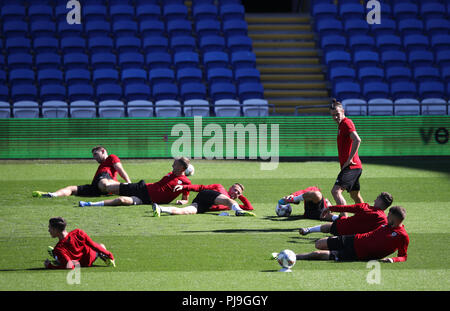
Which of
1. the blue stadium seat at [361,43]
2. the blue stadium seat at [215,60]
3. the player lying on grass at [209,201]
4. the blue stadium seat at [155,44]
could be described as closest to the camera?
the player lying on grass at [209,201]

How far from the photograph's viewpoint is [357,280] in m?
7.21

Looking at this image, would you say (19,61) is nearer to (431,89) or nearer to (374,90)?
(374,90)

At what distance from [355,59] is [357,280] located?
18.8 m

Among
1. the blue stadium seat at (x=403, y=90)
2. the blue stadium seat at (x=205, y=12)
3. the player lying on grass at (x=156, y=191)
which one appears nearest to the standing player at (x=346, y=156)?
the player lying on grass at (x=156, y=191)

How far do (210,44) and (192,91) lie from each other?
3227 mm

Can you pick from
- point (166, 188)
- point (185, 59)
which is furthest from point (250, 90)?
point (166, 188)

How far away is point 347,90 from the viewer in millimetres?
23281

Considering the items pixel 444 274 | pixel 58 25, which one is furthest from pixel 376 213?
pixel 58 25

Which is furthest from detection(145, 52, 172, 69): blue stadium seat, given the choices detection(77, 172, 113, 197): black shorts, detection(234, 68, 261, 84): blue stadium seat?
detection(77, 172, 113, 197): black shorts

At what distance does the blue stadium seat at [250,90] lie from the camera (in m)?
23.0
